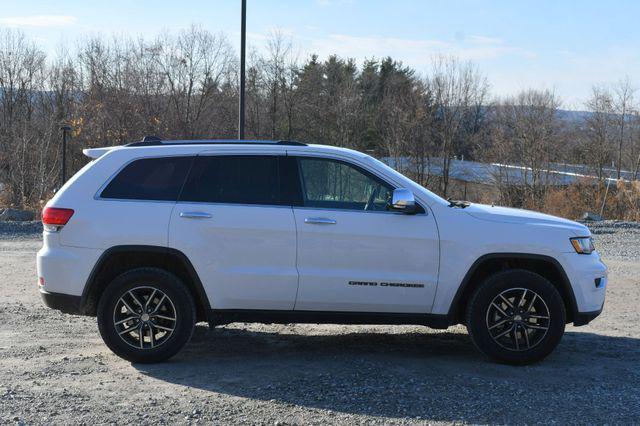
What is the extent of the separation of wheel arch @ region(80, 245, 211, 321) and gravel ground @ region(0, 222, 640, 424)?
0.54 meters

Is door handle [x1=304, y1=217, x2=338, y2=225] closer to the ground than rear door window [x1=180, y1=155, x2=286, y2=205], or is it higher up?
closer to the ground

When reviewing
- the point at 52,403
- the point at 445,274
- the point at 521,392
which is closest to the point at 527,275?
the point at 445,274

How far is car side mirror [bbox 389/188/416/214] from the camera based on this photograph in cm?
591

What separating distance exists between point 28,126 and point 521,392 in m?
30.9

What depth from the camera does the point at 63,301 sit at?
599 centimetres

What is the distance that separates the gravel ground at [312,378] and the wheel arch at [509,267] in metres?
0.50

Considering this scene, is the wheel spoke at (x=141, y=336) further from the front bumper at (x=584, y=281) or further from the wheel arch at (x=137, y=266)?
the front bumper at (x=584, y=281)

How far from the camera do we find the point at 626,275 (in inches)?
456

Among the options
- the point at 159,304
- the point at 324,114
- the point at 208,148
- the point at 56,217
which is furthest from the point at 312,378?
the point at 324,114

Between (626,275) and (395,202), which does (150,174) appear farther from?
(626,275)

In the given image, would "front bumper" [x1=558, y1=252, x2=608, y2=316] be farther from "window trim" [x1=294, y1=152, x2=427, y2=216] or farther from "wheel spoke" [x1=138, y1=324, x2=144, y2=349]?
"wheel spoke" [x1=138, y1=324, x2=144, y2=349]

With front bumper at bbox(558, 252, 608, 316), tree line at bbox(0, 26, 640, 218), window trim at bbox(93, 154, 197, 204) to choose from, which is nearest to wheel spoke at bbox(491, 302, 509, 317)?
front bumper at bbox(558, 252, 608, 316)

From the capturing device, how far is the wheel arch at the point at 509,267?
6.06 metres

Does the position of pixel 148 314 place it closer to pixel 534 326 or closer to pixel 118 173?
pixel 118 173
